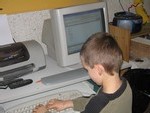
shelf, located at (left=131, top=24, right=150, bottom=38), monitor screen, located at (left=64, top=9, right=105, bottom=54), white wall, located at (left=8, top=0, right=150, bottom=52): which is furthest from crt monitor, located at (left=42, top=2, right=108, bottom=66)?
shelf, located at (left=131, top=24, right=150, bottom=38)

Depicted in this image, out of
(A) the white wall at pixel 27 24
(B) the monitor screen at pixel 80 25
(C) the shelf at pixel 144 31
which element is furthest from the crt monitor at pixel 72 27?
(C) the shelf at pixel 144 31

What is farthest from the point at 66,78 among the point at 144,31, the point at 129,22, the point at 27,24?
the point at 144,31

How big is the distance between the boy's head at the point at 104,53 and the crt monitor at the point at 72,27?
37 centimetres

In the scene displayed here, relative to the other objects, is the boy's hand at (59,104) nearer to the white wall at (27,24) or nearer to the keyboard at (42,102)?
the keyboard at (42,102)

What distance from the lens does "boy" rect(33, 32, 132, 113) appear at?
3.22 ft

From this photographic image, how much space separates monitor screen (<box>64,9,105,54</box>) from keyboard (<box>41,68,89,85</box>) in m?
0.12

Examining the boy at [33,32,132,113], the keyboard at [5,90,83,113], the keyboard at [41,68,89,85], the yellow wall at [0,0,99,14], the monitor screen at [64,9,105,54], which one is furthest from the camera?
the yellow wall at [0,0,99,14]

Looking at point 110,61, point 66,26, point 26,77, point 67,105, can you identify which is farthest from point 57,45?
point 110,61

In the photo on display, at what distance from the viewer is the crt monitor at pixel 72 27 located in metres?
1.34

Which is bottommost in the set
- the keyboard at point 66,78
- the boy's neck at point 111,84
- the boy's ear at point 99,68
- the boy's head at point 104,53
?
Result: the keyboard at point 66,78

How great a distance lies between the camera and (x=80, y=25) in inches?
56.2

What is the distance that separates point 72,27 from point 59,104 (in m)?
0.44

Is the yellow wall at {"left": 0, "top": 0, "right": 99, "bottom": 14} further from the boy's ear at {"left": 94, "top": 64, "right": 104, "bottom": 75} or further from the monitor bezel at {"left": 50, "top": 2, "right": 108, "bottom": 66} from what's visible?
the boy's ear at {"left": 94, "top": 64, "right": 104, "bottom": 75}

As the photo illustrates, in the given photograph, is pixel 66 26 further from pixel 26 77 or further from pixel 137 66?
pixel 137 66
